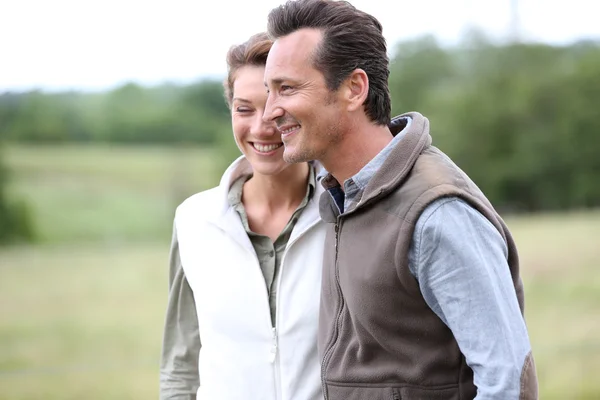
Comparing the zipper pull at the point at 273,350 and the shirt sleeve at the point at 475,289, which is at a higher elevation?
the shirt sleeve at the point at 475,289

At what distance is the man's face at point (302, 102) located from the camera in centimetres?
163

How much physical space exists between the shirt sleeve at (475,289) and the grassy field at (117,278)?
281 centimetres

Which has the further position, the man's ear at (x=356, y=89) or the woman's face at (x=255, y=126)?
the woman's face at (x=255, y=126)

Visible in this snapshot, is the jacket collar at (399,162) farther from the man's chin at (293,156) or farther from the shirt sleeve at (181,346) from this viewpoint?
the shirt sleeve at (181,346)

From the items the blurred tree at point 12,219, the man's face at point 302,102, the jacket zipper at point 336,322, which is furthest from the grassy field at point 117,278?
the man's face at point 302,102

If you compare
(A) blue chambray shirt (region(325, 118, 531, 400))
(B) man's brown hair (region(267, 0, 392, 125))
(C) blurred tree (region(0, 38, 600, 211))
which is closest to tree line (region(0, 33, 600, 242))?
(C) blurred tree (region(0, 38, 600, 211))

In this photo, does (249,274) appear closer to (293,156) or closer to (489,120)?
(293,156)

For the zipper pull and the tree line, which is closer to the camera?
the zipper pull

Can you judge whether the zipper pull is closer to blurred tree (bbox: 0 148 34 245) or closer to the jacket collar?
the jacket collar

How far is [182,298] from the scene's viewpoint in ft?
7.04

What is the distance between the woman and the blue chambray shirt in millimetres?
503

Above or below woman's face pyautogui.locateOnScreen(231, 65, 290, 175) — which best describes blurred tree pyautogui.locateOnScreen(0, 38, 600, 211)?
below

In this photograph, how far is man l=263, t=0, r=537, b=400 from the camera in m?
1.40

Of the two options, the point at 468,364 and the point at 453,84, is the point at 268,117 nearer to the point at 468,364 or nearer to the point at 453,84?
the point at 468,364
